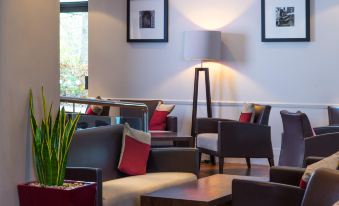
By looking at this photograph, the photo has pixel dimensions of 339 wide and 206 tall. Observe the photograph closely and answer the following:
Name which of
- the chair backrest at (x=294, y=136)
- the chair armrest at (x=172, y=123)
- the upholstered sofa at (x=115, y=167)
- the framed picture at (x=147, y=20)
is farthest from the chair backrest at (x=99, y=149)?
the framed picture at (x=147, y=20)

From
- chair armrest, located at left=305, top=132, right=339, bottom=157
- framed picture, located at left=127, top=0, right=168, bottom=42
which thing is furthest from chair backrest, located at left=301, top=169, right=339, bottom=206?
framed picture, located at left=127, top=0, right=168, bottom=42

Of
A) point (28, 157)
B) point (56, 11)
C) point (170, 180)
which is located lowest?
point (170, 180)

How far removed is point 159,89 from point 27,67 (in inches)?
233

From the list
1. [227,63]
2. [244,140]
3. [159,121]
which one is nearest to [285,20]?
[227,63]

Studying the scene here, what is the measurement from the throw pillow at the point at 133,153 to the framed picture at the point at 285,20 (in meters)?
3.85

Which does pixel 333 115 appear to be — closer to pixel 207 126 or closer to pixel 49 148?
pixel 207 126

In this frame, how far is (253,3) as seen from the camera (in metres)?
8.55

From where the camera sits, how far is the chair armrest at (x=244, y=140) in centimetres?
730

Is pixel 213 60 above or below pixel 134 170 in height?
above

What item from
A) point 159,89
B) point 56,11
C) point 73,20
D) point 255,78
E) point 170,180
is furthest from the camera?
point 73,20

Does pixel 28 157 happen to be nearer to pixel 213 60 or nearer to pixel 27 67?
pixel 27 67

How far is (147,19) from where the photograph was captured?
30.1 ft

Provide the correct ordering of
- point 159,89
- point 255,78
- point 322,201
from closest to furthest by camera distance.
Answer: point 322,201 < point 255,78 < point 159,89

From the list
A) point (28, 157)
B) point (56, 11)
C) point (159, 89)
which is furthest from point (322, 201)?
point (159, 89)
